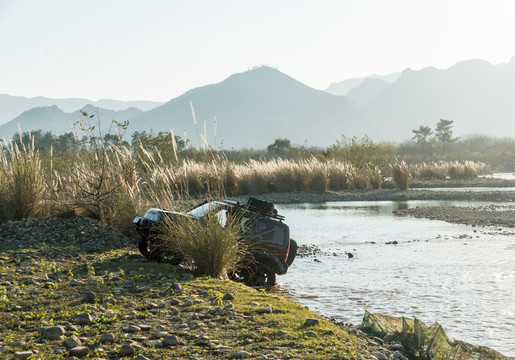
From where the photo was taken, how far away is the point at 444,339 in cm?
534

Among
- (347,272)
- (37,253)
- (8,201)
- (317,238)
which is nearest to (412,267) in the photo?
(347,272)

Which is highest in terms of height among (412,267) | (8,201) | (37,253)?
(8,201)

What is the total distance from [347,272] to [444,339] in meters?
5.15

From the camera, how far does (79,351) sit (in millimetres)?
4273

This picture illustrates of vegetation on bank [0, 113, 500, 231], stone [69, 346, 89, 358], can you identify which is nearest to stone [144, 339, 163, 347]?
stone [69, 346, 89, 358]

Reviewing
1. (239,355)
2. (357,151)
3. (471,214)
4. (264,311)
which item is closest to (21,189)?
(264,311)

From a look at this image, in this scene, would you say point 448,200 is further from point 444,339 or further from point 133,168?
point 444,339

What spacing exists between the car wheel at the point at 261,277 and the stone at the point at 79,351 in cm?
441

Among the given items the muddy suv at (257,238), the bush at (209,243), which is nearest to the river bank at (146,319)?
the bush at (209,243)

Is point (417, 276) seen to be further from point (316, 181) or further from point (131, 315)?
point (316, 181)

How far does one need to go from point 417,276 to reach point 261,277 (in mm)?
3296

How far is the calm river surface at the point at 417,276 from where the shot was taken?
734 cm

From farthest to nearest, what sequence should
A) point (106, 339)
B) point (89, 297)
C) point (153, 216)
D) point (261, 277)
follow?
point (153, 216) < point (261, 277) < point (89, 297) < point (106, 339)

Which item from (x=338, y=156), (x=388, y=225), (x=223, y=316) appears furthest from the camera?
(x=338, y=156)
